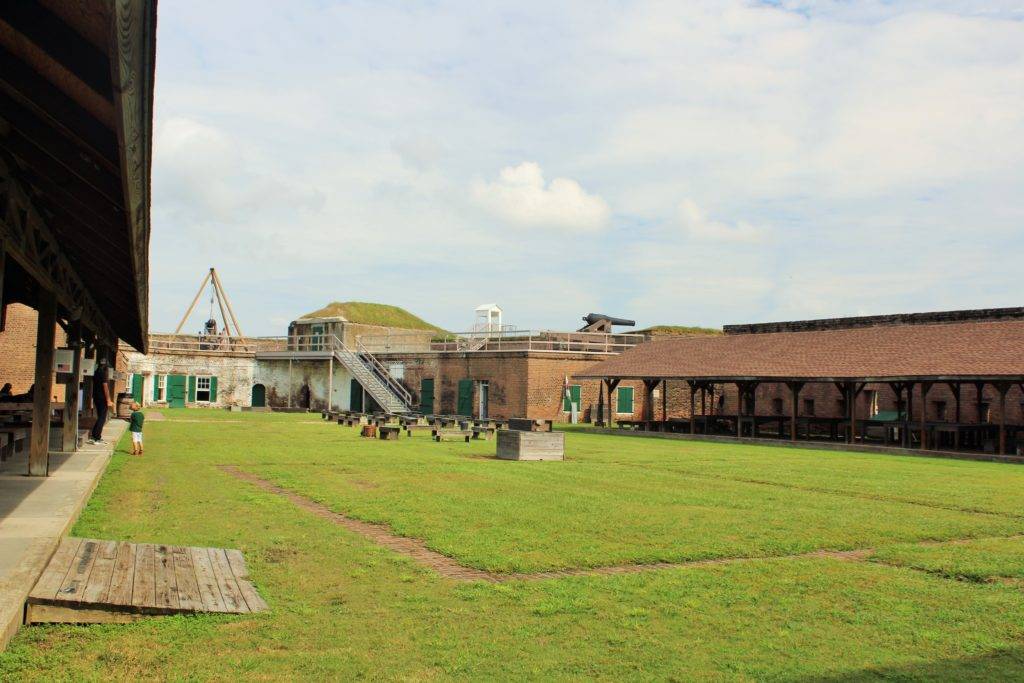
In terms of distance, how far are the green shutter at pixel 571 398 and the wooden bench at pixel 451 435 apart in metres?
12.1

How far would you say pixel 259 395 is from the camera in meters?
50.4

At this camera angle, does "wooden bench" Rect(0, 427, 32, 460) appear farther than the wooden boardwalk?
Yes

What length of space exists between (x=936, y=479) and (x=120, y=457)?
1532 centimetres

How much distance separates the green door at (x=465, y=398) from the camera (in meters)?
41.3

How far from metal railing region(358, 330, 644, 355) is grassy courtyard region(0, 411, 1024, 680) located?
23.9 metres

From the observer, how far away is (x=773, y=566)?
8.30 meters

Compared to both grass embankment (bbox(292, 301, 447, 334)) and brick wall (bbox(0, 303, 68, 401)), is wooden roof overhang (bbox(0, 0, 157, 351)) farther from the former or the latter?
grass embankment (bbox(292, 301, 447, 334))

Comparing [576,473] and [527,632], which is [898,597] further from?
[576,473]

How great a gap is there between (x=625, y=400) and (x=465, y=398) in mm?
7285

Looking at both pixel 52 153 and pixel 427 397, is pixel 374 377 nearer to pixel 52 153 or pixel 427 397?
pixel 427 397

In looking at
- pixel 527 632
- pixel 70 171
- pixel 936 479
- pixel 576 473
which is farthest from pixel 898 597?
pixel 936 479

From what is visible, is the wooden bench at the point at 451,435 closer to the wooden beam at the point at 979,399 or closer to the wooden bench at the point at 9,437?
the wooden bench at the point at 9,437

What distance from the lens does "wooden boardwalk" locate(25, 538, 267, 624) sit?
19.1 ft

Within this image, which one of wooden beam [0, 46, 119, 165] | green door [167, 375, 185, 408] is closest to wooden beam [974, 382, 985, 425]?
wooden beam [0, 46, 119, 165]
